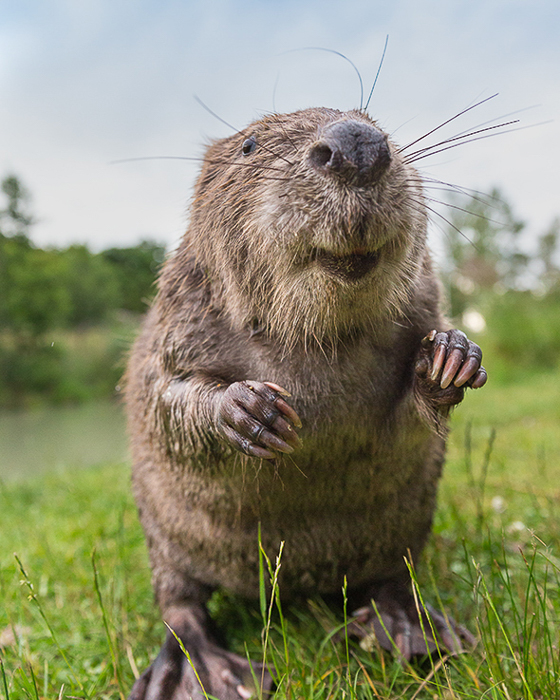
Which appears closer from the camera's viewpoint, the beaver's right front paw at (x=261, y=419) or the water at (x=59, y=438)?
the beaver's right front paw at (x=261, y=419)

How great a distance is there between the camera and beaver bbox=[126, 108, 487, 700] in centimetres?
153

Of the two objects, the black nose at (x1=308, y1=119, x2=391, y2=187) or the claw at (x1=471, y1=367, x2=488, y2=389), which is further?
the claw at (x1=471, y1=367, x2=488, y2=389)

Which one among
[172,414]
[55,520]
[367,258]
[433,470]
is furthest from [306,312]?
[55,520]

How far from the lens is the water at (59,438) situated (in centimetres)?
782

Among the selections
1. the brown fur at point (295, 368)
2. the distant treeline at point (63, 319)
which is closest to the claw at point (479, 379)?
the brown fur at point (295, 368)

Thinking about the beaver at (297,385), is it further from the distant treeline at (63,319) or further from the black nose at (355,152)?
the distant treeline at (63,319)

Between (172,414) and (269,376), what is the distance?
34 centimetres

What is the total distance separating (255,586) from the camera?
212 cm

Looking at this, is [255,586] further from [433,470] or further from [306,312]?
[306,312]

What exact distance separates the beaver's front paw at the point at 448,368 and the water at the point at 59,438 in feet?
19.1

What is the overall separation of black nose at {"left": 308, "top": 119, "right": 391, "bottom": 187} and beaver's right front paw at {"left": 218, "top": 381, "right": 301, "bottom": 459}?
57cm

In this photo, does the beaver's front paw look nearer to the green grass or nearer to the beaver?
the beaver

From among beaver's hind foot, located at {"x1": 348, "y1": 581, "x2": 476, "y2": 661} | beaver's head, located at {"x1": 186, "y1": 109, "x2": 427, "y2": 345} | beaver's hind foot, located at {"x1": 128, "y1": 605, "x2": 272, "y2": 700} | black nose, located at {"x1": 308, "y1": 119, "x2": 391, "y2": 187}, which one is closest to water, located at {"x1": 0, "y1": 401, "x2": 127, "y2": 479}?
beaver's hind foot, located at {"x1": 128, "y1": 605, "x2": 272, "y2": 700}

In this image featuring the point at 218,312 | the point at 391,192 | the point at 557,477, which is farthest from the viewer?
the point at 557,477
